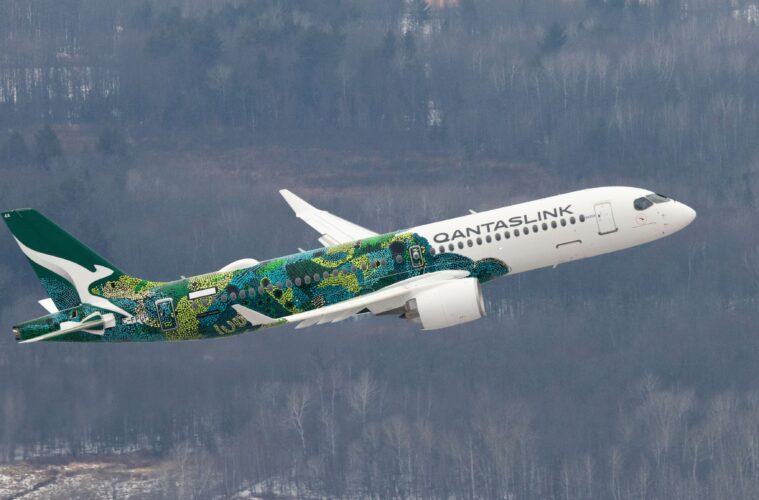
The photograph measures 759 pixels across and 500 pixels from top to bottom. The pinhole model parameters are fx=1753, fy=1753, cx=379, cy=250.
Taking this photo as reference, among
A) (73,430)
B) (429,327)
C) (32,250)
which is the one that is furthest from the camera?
(73,430)

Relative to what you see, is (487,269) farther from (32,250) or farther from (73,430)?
(73,430)

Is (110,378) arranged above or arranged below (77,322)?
below

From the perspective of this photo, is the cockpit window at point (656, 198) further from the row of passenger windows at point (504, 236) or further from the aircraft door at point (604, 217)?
the row of passenger windows at point (504, 236)

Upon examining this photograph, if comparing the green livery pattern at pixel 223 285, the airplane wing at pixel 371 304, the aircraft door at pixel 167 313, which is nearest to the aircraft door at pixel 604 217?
the green livery pattern at pixel 223 285

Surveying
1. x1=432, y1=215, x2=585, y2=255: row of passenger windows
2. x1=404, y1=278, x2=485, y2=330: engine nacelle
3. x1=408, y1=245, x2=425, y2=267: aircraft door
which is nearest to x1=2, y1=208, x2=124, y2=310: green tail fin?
x1=408, y1=245, x2=425, y2=267: aircraft door

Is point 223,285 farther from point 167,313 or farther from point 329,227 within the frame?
point 329,227

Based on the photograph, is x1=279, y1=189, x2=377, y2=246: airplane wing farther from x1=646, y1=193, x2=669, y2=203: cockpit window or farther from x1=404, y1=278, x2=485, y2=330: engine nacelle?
x1=646, y1=193, x2=669, y2=203: cockpit window

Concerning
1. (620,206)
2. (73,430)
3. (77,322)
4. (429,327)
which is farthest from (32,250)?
(73,430)
